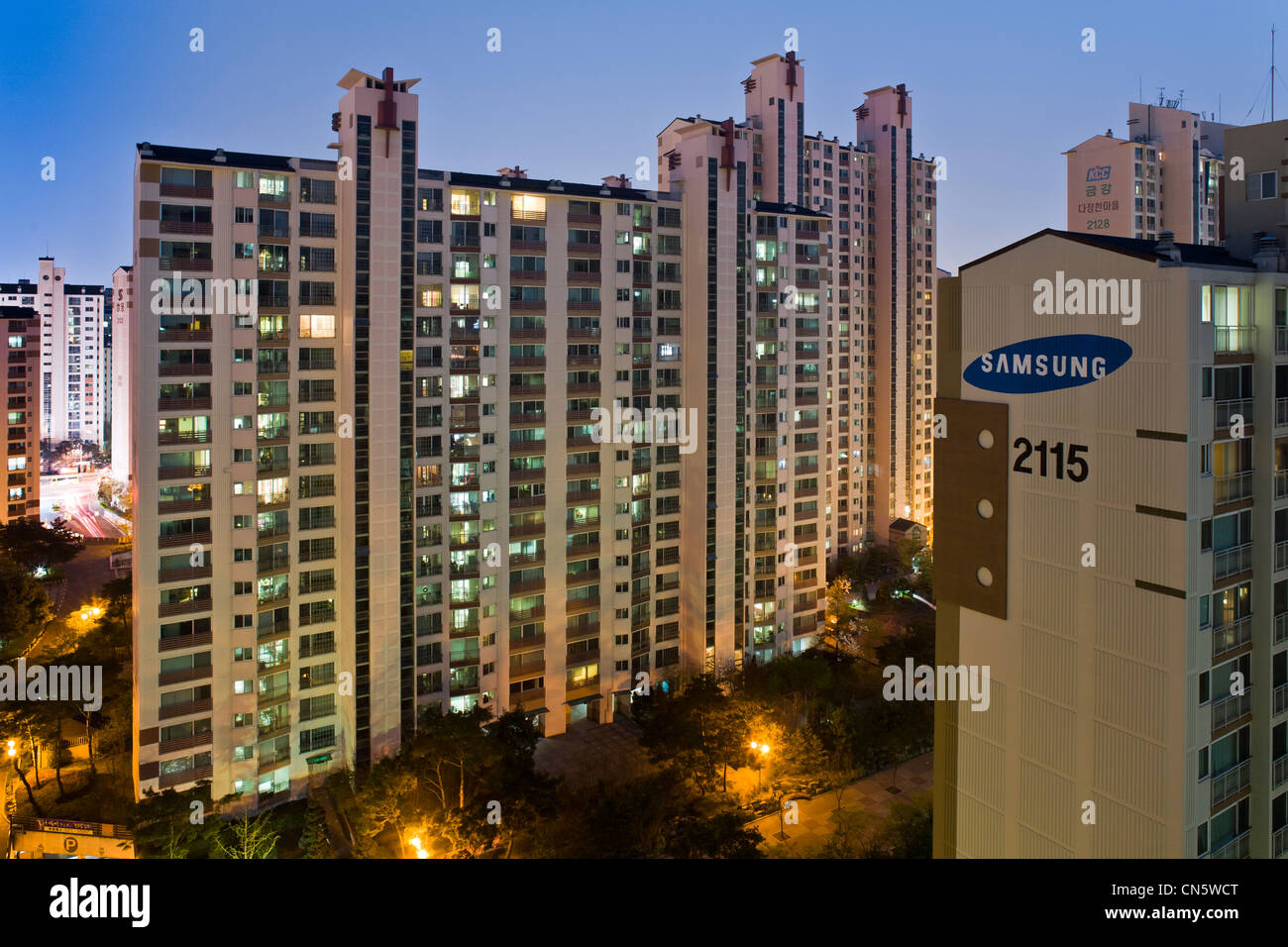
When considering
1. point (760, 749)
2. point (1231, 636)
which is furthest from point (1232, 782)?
point (760, 749)

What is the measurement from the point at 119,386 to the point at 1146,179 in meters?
96.1

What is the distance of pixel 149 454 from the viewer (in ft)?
86.4

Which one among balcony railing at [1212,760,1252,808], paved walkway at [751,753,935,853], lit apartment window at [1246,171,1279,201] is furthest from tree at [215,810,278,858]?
lit apartment window at [1246,171,1279,201]

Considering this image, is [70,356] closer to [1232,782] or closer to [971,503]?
[971,503]

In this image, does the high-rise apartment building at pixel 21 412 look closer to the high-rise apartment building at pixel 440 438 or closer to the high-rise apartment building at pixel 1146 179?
the high-rise apartment building at pixel 440 438

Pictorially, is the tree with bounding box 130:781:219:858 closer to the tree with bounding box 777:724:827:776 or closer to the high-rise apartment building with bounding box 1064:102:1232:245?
the tree with bounding box 777:724:827:776

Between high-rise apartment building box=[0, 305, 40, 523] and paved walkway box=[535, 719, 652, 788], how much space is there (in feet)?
149

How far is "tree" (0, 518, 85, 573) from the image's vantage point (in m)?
51.8

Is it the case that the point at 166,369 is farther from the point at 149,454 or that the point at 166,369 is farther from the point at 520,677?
the point at 520,677

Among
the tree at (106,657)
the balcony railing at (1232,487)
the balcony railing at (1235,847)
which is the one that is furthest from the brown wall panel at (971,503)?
the tree at (106,657)

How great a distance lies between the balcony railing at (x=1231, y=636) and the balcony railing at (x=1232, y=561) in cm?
76

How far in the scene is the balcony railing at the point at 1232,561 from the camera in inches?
526

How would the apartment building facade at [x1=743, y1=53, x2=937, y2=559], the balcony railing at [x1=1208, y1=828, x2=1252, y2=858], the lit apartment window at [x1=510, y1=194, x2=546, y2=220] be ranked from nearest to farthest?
1. the balcony railing at [x1=1208, y1=828, x2=1252, y2=858]
2. the lit apartment window at [x1=510, y1=194, x2=546, y2=220]
3. the apartment building facade at [x1=743, y1=53, x2=937, y2=559]
